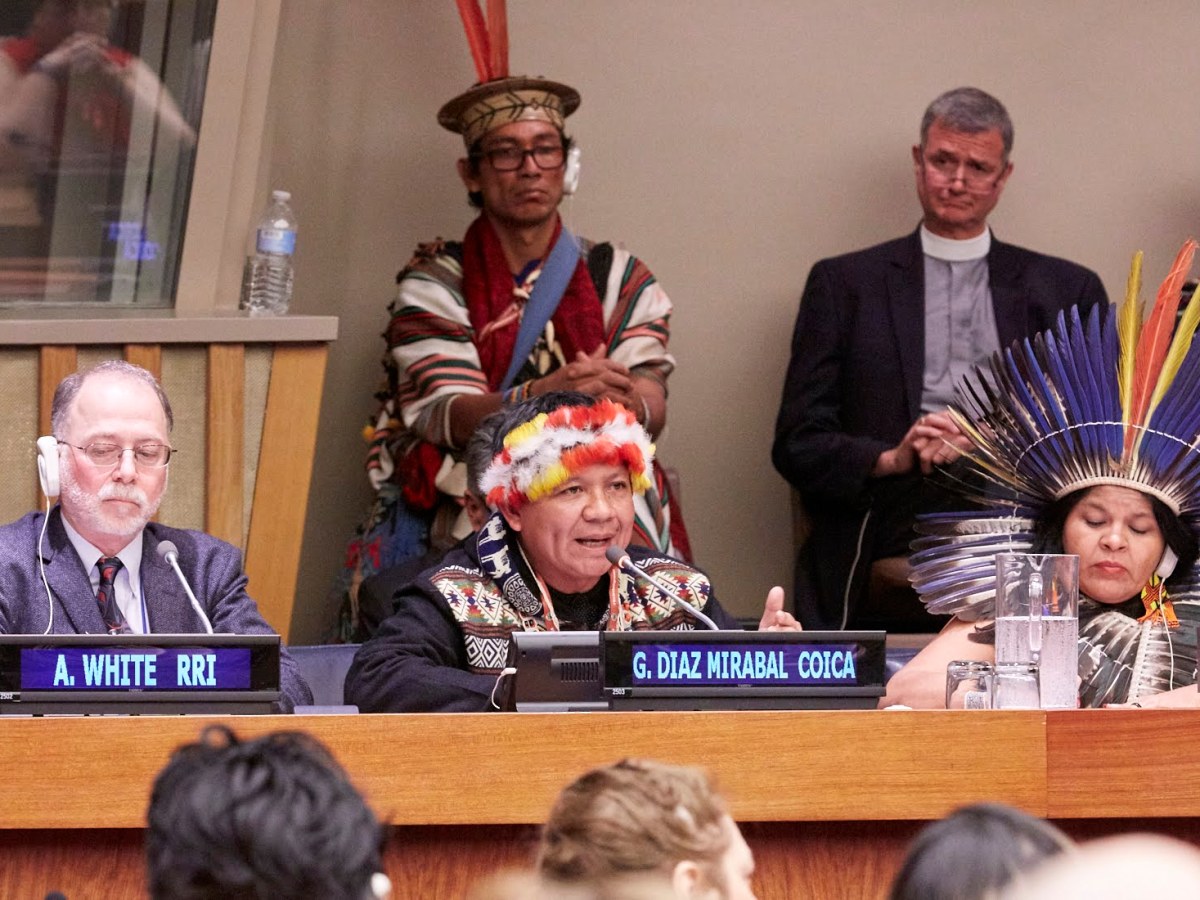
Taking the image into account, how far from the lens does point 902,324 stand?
14.5 feet

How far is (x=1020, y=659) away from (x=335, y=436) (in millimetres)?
2609

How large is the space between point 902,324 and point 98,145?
5.79 feet

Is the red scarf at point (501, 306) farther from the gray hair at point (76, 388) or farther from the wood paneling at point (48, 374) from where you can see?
the gray hair at point (76, 388)

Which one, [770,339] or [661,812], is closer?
[661,812]

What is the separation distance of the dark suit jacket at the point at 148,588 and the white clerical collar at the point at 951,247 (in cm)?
212

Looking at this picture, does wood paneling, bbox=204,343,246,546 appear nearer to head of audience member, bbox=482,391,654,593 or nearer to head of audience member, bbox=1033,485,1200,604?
head of audience member, bbox=482,391,654,593

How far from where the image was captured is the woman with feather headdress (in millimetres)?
2832

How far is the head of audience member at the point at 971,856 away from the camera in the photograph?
114cm

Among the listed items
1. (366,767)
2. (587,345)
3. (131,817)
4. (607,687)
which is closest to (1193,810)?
(607,687)

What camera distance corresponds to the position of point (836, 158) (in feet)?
16.4

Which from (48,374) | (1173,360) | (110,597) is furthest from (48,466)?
(1173,360)

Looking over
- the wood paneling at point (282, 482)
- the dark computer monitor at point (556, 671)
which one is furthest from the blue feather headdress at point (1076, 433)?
the wood paneling at point (282, 482)

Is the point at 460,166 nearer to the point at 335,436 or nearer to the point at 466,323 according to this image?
the point at 466,323

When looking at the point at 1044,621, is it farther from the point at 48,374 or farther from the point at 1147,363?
the point at 48,374
